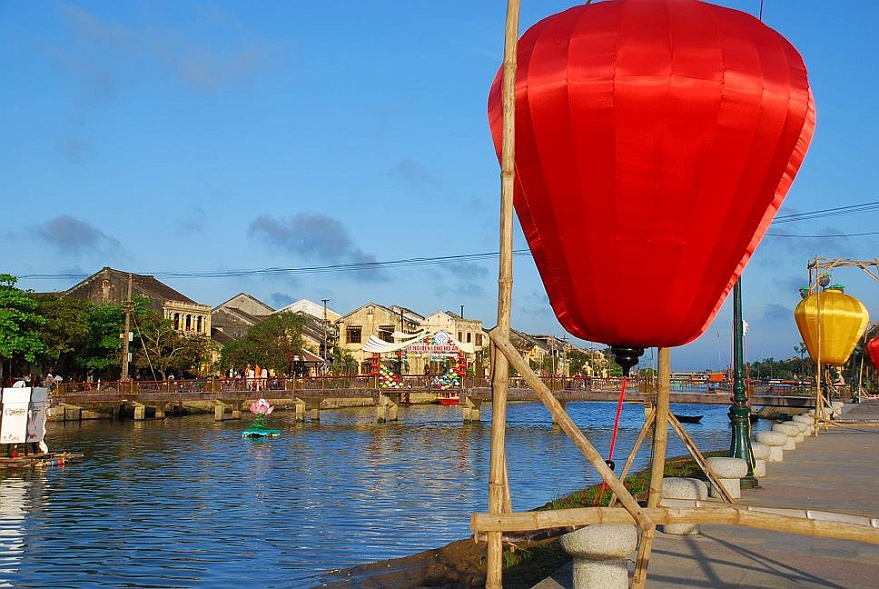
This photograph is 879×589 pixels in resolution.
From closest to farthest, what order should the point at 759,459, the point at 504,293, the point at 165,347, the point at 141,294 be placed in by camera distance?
the point at 504,293 → the point at 759,459 → the point at 165,347 → the point at 141,294

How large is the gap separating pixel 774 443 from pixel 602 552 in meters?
13.1

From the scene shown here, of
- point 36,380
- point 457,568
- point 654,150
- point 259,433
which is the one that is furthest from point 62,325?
point 654,150

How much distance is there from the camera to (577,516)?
6840 millimetres

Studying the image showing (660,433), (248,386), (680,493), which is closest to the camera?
(660,433)

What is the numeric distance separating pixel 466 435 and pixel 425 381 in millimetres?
10313

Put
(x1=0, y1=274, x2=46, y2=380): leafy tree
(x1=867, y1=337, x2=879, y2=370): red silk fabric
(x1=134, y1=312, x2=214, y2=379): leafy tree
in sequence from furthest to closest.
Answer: (x1=134, y1=312, x2=214, y2=379): leafy tree, (x1=0, y1=274, x2=46, y2=380): leafy tree, (x1=867, y1=337, x2=879, y2=370): red silk fabric

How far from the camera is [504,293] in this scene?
716 centimetres

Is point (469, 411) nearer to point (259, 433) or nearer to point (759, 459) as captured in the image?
point (259, 433)

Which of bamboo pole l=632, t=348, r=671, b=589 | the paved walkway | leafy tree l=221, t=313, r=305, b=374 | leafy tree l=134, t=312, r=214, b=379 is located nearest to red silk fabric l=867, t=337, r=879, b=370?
the paved walkway

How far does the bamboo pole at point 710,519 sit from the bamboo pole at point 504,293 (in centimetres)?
22

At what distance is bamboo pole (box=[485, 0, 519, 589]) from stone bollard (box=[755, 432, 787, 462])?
12623 mm

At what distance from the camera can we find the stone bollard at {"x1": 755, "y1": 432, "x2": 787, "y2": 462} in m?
18.3

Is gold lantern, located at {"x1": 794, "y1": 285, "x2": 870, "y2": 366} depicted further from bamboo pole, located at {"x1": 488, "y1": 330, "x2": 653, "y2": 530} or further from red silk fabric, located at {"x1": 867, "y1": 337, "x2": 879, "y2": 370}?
bamboo pole, located at {"x1": 488, "y1": 330, "x2": 653, "y2": 530}

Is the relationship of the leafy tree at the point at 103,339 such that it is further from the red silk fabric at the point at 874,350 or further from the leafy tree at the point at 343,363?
the red silk fabric at the point at 874,350
